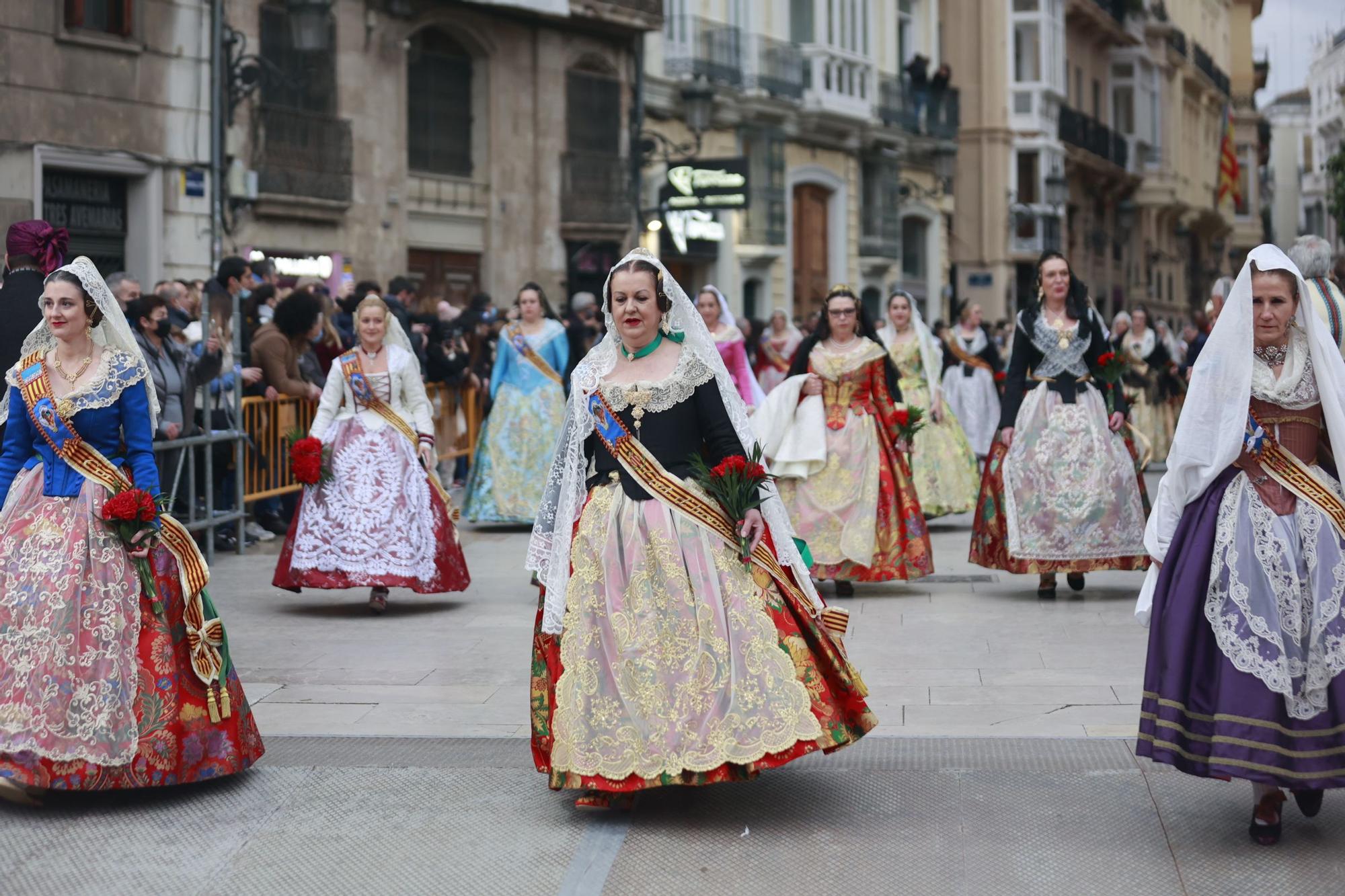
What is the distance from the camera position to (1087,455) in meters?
10.5

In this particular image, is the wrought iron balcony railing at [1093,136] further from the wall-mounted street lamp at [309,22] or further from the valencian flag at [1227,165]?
the wall-mounted street lamp at [309,22]

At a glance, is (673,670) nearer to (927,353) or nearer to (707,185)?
(927,353)

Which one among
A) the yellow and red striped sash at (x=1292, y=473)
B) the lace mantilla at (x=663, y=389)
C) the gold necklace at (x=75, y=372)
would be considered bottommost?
the yellow and red striped sash at (x=1292, y=473)

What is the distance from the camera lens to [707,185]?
2627cm

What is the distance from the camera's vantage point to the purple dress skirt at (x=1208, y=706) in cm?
529

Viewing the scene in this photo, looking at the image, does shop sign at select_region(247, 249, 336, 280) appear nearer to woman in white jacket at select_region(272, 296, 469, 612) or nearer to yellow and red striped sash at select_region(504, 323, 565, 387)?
yellow and red striped sash at select_region(504, 323, 565, 387)

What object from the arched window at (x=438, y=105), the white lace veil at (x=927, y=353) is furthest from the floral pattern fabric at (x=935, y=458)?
the arched window at (x=438, y=105)

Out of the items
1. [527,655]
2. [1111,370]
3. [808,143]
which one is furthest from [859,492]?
[808,143]

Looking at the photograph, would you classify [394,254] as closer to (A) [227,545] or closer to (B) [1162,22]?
(A) [227,545]

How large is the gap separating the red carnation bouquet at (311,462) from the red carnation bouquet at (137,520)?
4.02m

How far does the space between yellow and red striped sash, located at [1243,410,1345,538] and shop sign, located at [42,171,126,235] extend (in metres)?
13.6

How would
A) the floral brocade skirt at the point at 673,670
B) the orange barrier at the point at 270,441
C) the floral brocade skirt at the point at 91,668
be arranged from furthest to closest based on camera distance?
the orange barrier at the point at 270,441, the floral brocade skirt at the point at 91,668, the floral brocade skirt at the point at 673,670

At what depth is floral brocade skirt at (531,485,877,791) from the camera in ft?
18.6

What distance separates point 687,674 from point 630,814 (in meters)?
0.50
